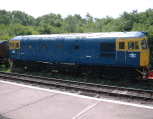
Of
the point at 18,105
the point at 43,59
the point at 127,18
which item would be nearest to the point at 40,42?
the point at 43,59

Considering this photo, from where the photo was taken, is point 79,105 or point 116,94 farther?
point 116,94

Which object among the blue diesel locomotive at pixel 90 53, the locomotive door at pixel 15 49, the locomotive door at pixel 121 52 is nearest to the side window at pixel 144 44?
the blue diesel locomotive at pixel 90 53

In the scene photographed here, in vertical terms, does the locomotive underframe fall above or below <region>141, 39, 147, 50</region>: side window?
below

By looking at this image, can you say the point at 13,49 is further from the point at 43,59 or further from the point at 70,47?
the point at 70,47

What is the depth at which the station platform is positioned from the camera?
6230mm

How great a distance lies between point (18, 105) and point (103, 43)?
25.9ft

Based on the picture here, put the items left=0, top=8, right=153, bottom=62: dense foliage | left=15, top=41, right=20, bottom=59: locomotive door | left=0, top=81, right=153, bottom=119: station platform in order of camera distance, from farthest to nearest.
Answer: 1. left=0, top=8, right=153, bottom=62: dense foliage
2. left=15, top=41, right=20, bottom=59: locomotive door
3. left=0, top=81, right=153, bottom=119: station platform

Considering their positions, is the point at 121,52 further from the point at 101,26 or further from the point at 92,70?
the point at 101,26

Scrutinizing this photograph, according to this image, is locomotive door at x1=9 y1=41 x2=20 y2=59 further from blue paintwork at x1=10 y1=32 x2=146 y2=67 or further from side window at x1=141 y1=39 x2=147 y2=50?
side window at x1=141 y1=39 x2=147 y2=50

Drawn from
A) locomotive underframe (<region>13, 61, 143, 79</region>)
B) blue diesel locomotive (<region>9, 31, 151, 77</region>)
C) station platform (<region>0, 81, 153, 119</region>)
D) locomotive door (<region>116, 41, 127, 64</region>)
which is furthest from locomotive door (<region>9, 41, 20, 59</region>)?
locomotive door (<region>116, 41, 127, 64</region>)

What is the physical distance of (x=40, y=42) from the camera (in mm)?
15906

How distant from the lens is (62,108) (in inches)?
275

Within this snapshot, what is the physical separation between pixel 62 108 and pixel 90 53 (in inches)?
273

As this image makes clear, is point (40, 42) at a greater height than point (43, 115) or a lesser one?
greater
